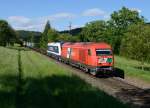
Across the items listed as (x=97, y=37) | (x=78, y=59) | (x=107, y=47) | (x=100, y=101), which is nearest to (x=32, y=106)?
(x=100, y=101)

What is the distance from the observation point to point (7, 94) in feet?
54.6

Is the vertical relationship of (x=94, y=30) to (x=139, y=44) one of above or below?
above

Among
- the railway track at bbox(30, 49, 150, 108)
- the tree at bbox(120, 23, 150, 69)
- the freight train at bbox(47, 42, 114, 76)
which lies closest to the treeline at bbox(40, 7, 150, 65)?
the tree at bbox(120, 23, 150, 69)

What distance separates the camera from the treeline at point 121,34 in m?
47.6

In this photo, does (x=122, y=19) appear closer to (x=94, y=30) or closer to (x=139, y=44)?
(x=94, y=30)

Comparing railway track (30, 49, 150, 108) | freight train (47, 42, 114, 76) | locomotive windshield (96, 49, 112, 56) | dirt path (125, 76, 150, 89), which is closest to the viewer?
railway track (30, 49, 150, 108)

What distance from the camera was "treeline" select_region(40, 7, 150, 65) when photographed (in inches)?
1873

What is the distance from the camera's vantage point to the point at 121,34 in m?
107

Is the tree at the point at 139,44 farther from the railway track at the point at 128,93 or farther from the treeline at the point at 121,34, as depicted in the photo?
the railway track at the point at 128,93

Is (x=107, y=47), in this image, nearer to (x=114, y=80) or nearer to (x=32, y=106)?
(x=114, y=80)

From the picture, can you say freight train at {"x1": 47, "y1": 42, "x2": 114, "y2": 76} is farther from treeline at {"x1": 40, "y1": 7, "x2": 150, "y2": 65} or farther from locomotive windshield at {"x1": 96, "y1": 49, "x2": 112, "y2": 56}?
treeline at {"x1": 40, "y1": 7, "x2": 150, "y2": 65}

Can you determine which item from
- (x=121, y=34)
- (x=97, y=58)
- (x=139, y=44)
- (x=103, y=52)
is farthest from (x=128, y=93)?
(x=121, y=34)

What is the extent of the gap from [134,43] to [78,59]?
7173 mm

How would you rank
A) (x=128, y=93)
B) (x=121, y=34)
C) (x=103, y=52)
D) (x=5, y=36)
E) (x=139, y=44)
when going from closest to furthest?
1. (x=128, y=93)
2. (x=103, y=52)
3. (x=139, y=44)
4. (x=121, y=34)
5. (x=5, y=36)
